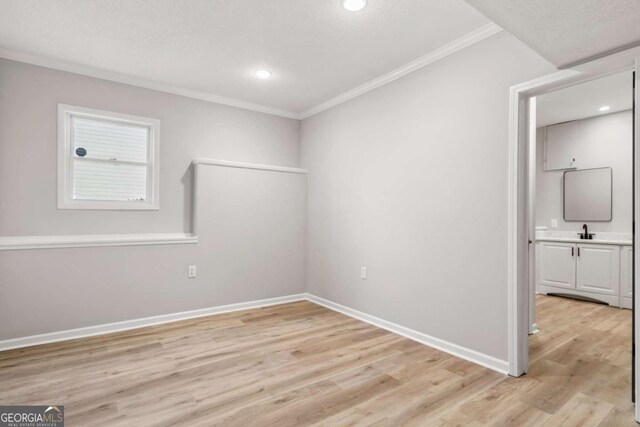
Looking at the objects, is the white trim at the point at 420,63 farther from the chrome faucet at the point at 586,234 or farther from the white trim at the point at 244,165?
the chrome faucet at the point at 586,234

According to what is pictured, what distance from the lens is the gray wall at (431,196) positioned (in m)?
2.54

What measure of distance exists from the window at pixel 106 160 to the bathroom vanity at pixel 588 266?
5.39m

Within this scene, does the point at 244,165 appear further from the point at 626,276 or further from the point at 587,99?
the point at 626,276

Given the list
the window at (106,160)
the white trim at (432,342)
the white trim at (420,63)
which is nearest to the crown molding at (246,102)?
the white trim at (420,63)

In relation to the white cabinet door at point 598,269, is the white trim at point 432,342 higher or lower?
lower

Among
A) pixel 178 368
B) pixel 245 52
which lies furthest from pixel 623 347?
pixel 245 52

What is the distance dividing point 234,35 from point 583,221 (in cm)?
534

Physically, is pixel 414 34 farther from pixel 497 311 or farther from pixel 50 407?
pixel 50 407

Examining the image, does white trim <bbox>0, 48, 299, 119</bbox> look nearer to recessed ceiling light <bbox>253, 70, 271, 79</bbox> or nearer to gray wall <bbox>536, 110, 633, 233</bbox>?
recessed ceiling light <bbox>253, 70, 271, 79</bbox>

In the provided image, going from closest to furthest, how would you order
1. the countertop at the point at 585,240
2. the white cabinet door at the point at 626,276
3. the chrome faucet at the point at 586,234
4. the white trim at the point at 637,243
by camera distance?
the white trim at the point at 637,243 < the white cabinet door at the point at 626,276 < the countertop at the point at 585,240 < the chrome faucet at the point at 586,234

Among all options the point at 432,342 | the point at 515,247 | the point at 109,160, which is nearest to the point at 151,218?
the point at 109,160

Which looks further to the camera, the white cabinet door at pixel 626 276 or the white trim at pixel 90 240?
the white cabinet door at pixel 626 276

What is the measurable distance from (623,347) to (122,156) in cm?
518

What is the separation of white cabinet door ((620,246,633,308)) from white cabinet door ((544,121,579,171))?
4.81 feet
